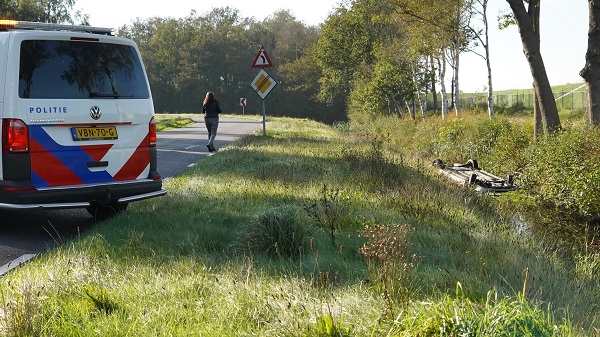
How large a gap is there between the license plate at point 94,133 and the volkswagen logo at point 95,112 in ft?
0.43

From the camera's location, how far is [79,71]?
7.59 m

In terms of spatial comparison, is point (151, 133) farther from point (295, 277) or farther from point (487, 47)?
point (487, 47)

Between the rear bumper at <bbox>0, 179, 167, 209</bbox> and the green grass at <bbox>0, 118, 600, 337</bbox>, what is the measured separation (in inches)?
10.3

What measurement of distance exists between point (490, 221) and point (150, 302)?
5.50 m

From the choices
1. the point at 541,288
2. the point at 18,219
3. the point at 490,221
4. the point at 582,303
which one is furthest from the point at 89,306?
the point at 490,221

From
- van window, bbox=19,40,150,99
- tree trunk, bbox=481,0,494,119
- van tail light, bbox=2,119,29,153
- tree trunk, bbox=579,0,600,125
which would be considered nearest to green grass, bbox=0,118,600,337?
van tail light, bbox=2,119,29,153

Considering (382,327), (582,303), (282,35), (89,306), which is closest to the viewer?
(382,327)

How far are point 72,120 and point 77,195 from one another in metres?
0.81

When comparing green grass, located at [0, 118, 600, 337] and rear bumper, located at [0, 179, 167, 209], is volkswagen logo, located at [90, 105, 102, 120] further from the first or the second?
green grass, located at [0, 118, 600, 337]

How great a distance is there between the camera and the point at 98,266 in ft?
17.8

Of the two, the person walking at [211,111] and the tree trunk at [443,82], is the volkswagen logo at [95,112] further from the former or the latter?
the tree trunk at [443,82]

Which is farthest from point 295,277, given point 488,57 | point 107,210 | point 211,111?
point 488,57

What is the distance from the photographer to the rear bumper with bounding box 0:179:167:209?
7043 mm

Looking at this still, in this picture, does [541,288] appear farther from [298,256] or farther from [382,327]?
[298,256]
